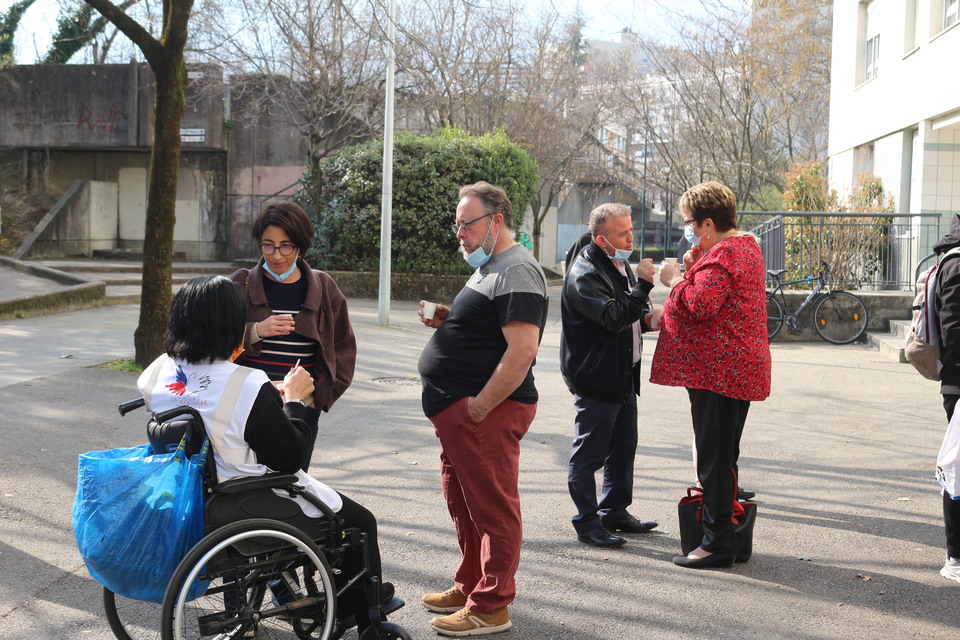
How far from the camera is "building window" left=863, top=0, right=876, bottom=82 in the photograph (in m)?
19.0

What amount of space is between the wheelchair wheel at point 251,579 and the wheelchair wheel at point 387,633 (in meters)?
0.17

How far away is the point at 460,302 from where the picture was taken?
394cm

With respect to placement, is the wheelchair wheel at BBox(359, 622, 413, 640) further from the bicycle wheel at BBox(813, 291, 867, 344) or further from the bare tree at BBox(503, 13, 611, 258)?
the bare tree at BBox(503, 13, 611, 258)

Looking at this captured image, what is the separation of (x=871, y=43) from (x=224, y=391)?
1935 centimetres

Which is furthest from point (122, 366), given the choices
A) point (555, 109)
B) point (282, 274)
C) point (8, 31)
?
point (555, 109)

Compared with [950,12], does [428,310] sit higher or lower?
lower

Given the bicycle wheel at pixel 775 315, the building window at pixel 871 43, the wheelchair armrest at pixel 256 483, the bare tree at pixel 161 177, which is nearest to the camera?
the wheelchair armrest at pixel 256 483

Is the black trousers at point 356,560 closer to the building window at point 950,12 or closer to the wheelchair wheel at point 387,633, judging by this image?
the wheelchair wheel at point 387,633

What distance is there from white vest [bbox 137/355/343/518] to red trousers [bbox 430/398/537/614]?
822 millimetres

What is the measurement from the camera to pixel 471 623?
3.93 metres

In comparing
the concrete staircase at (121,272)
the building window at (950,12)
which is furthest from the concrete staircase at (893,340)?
the concrete staircase at (121,272)

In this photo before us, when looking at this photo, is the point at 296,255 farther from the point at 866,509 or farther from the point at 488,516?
the point at 866,509

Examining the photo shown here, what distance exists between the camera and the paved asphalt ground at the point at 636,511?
13.6ft

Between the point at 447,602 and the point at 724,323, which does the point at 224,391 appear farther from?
the point at 724,323
